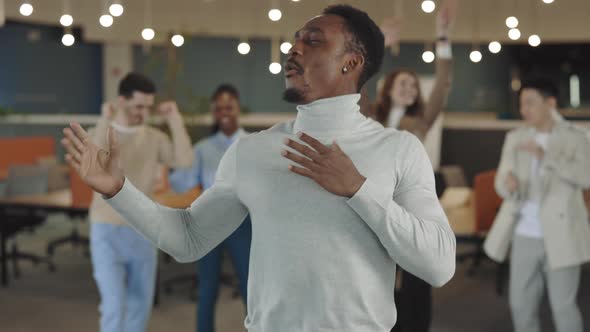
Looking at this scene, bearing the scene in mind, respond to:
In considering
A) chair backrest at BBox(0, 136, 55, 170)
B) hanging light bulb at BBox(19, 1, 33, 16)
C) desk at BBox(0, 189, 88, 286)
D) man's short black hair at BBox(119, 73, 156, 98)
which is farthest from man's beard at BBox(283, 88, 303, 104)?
chair backrest at BBox(0, 136, 55, 170)

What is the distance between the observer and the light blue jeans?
133 inches

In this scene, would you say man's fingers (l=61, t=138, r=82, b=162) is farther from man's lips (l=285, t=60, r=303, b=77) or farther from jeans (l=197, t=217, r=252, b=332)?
jeans (l=197, t=217, r=252, b=332)

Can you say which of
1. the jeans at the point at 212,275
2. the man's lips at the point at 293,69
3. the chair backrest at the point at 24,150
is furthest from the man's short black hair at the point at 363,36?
the chair backrest at the point at 24,150

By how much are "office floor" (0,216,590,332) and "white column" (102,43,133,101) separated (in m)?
7.44

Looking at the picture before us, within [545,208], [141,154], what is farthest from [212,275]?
[545,208]

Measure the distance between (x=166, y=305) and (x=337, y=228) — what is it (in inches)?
170

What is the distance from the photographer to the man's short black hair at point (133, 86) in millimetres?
3562

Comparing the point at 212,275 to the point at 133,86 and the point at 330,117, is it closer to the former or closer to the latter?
the point at 133,86

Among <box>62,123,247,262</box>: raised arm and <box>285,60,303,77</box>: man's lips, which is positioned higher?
<box>285,60,303,77</box>: man's lips

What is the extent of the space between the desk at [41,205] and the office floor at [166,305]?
0.38 meters

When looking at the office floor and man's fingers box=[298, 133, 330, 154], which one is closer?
man's fingers box=[298, 133, 330, 154]

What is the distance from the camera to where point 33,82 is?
43.2 ft

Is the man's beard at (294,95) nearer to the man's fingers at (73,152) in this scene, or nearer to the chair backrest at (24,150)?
the man's fingers at (73,152)

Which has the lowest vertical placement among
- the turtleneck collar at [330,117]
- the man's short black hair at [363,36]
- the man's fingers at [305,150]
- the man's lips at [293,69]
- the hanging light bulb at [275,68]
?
the man's fingers at [305,150]
